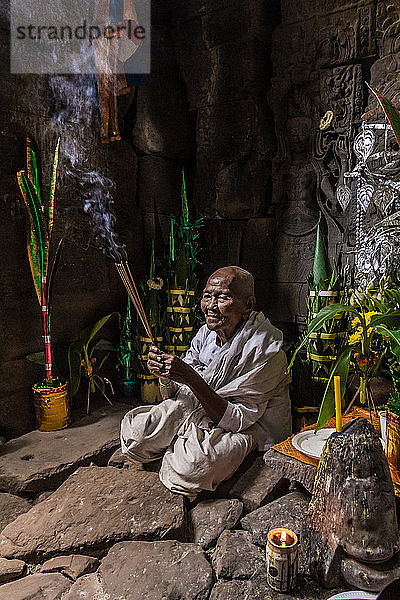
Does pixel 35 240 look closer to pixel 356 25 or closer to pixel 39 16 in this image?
pixel 39 16

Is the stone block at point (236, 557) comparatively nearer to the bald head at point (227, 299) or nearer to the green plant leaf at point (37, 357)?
the bald head at point (227, 299)

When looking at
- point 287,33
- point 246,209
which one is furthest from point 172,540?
point 287,33

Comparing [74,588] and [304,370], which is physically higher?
[304,370]

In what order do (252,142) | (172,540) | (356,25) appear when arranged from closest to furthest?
(172,540) < (356,25) < (252,142)

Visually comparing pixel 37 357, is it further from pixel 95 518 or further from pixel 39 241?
pixel 95 518

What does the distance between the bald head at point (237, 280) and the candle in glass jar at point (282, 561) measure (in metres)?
1.45

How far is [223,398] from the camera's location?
290 centimetres

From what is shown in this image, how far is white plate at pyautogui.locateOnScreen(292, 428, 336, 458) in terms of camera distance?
2268mm

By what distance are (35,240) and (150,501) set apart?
1936 millimetres

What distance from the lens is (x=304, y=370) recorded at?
354cm

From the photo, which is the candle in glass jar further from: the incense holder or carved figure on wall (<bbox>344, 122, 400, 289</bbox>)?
carved figure on wall (<bbox>344, 122, 400, 289</bbox>)

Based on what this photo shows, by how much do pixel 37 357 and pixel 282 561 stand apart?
2.38 metres

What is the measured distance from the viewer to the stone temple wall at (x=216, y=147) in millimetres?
3652

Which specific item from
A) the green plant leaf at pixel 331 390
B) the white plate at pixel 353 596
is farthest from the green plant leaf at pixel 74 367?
the white plate at pixel 353 596
